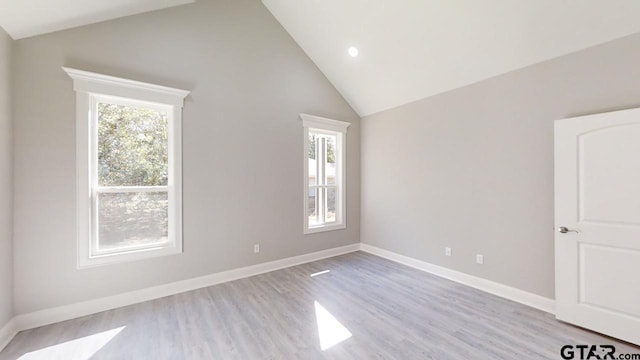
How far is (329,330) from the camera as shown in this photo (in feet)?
8.16

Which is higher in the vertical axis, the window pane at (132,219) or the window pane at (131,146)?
the window pane at (131,146)

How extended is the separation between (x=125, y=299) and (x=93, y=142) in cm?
173

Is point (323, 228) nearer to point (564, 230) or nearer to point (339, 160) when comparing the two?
point (339, 160)

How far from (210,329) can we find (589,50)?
4464mm

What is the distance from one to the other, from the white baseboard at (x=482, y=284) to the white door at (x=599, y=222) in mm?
257

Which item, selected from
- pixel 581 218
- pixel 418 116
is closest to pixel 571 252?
pixel 581 218

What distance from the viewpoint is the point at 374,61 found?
4.04 m

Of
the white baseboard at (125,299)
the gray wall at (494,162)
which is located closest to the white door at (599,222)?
the gray wall at (494,162)

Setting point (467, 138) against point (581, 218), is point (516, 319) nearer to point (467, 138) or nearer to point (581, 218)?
point (581, 218)

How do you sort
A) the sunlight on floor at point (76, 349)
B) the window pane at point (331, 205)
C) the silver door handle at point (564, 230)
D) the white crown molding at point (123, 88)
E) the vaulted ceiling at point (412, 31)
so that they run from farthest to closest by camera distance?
1. the window pane at point (331, 205)
2. the white crown molding at point (123, 88)
3. the silver door handle at point (564, 230)
4. the vaulted ceiling at point (412, 31)
5. the sunlight on floor at point (76, 349)

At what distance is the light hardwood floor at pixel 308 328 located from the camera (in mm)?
2176

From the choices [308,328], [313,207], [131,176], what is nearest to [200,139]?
[131,176]

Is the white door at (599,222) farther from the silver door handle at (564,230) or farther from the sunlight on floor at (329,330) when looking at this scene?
the sunlight on floor at (329,330)

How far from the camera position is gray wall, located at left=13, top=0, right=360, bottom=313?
2.58 metres
